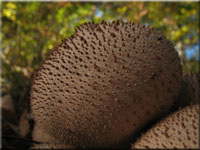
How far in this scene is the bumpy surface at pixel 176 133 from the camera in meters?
0.55

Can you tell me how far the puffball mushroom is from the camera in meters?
0.67

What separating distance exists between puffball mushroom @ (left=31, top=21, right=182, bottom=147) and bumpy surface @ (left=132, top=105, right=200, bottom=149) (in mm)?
72

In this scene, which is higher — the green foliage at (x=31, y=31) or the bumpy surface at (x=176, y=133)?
the green foliage at (x=31, y=31)

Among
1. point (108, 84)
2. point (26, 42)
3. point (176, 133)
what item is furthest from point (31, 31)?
point (176, 133)

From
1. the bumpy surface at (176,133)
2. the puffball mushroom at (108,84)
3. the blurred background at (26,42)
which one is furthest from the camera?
the blurred background at (26,42)

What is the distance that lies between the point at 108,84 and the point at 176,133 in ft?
0.77

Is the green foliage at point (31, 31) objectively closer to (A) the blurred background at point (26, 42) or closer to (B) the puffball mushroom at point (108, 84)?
(A) the blurred background at point (26, 42)

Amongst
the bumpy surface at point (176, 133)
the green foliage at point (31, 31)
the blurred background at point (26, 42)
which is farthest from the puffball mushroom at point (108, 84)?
the green foliage at point (31, 31)

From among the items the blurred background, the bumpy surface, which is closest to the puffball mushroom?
the bumpy surface

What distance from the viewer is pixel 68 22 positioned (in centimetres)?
240

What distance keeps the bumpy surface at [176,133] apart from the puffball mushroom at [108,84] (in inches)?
2.9

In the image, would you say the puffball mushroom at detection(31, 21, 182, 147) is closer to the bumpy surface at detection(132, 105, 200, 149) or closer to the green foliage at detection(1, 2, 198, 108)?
the bumpy surface at detection(132, 105, 200, 149)

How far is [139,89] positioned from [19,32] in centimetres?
187

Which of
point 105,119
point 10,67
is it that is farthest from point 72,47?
point 10,67
